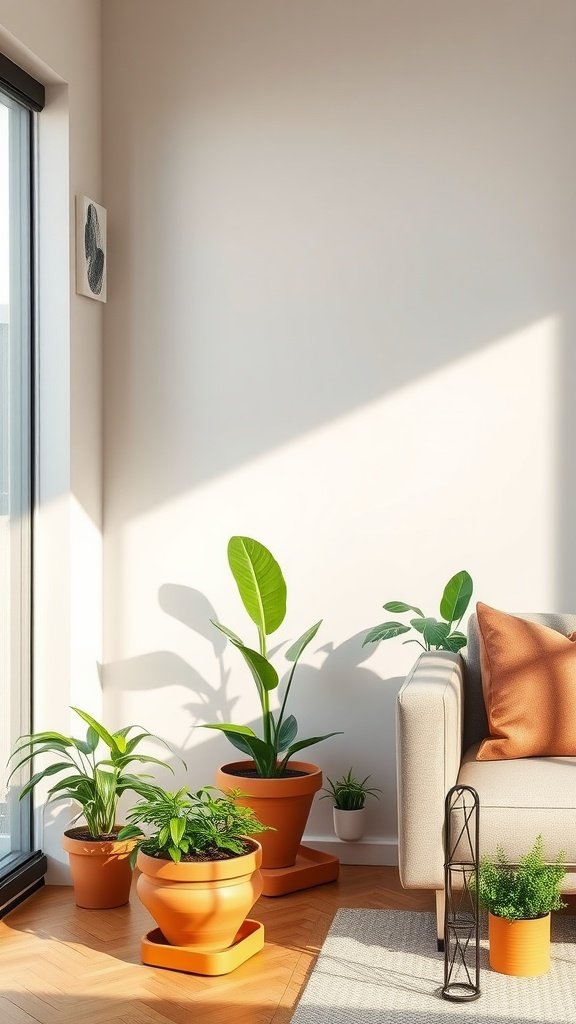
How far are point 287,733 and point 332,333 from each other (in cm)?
129

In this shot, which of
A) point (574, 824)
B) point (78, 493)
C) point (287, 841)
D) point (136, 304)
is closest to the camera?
point (574, 824)

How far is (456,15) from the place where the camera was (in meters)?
3.49

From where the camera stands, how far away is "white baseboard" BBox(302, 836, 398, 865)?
3.48 metres

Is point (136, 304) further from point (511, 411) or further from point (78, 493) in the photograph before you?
point (511, 411)

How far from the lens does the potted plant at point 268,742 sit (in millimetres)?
3164

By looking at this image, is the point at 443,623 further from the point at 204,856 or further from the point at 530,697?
the point at 204,856

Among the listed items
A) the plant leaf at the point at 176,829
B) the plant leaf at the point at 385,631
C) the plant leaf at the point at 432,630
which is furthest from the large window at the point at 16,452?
the plant leaf at the point at 432,630

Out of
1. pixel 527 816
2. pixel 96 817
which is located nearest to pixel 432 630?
pixel 527 816

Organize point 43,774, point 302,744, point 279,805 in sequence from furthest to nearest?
point 302,744 → point 279,805 → point 43,774

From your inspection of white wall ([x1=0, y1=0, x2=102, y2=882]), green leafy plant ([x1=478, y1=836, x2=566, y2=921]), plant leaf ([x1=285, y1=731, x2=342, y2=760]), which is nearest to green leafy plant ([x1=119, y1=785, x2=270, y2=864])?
plant leaf ([x1=285, y1=731, x2=342, y2=760])

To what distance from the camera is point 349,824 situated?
3432 millimetres

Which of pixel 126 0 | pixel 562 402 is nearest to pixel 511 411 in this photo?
pixel 562 402

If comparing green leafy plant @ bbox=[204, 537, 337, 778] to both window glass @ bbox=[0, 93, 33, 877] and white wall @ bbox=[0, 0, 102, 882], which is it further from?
window glass @ bbox=[0, 93, 33, 877]

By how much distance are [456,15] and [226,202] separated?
94cm
